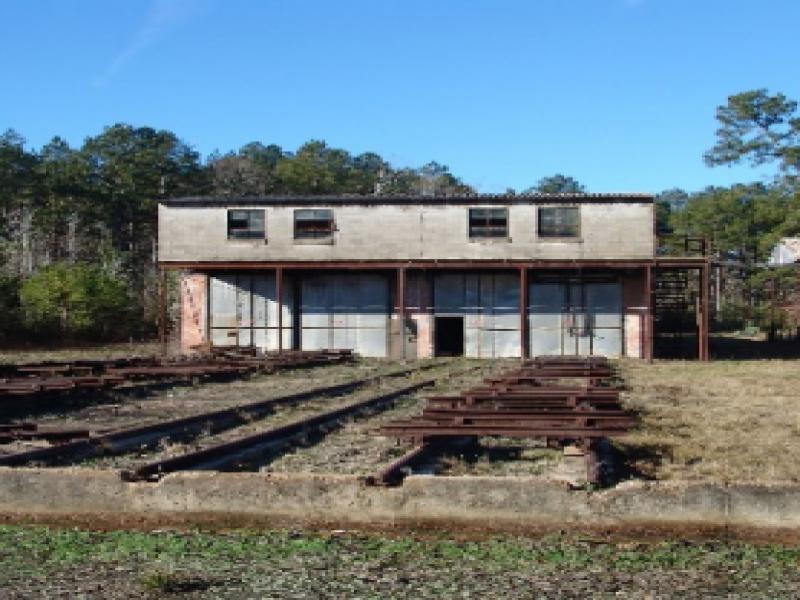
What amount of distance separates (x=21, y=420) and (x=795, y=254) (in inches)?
1966

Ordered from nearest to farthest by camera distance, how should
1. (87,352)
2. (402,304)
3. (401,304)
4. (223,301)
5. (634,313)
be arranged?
(401,304)
(402,304)
(634,313)
(223,301)
(87,352)

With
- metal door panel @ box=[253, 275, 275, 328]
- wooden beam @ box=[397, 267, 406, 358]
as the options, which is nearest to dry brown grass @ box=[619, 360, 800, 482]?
wooden beam @ box=[397, 267, 406, 358]

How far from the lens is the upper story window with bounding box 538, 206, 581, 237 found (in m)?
Answer: 31.9

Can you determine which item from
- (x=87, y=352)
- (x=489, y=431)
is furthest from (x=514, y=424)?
(x=87, y=352)

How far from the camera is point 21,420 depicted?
1313 cm

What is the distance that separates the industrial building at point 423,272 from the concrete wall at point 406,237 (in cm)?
3

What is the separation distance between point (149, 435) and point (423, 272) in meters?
22.7

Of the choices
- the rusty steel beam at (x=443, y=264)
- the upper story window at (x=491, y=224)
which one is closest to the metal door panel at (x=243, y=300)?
the rusty steel beam at (x=443, y=264)

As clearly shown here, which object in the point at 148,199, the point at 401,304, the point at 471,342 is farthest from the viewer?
the point at 148,199

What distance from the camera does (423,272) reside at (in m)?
33.2

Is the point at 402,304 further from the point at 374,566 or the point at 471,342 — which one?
the point at 374,566

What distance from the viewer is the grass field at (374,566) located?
495 centimetres

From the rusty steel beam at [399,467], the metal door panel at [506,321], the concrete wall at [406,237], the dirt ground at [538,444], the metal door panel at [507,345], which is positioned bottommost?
the dirt ground at [538,444]

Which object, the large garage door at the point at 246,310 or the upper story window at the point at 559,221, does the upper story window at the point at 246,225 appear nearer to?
the large garage door at the point at 246,310
